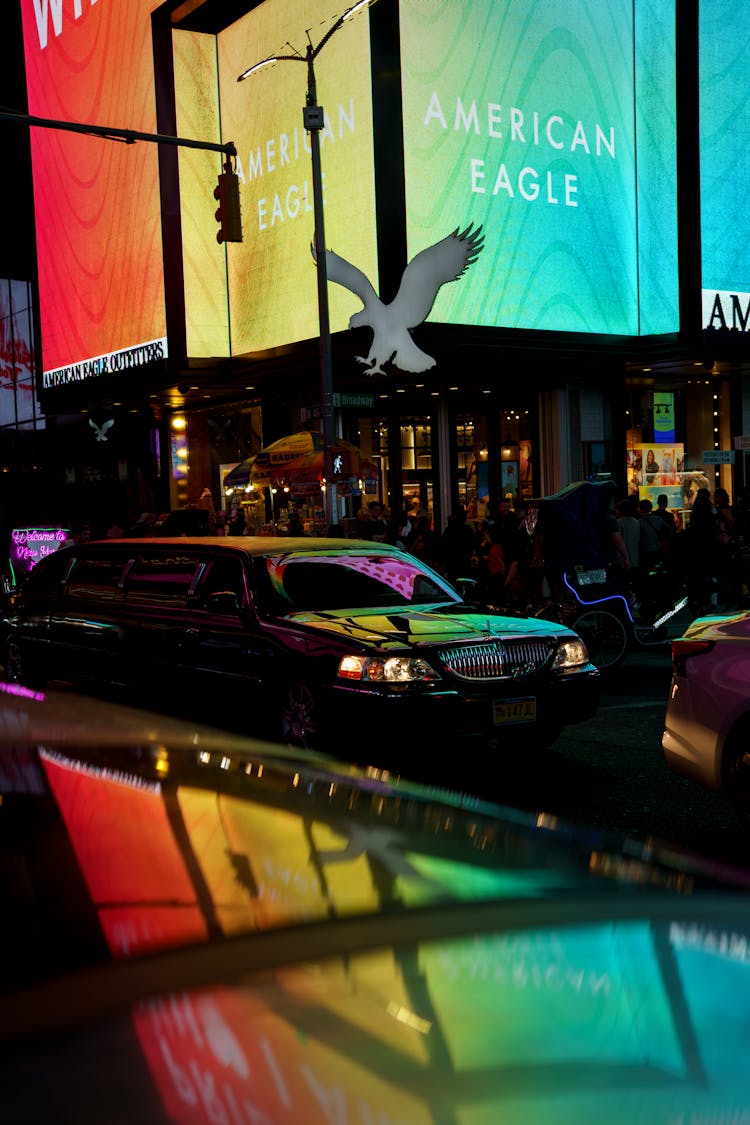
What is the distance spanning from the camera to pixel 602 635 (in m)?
13.2

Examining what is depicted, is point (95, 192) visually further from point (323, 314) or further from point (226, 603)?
point (226, 603)

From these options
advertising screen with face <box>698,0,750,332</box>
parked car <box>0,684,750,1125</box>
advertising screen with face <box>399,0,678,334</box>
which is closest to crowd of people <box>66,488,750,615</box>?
advertising screen with face <box>399,0,678,334</box>

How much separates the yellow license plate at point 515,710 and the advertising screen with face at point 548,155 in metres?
19.7

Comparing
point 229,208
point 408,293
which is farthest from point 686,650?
point 408,293

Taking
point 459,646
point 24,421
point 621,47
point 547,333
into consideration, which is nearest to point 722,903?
point 459,646

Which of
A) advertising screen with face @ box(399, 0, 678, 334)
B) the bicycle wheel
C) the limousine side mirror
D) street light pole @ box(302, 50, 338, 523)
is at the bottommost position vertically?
the bicycle wheel

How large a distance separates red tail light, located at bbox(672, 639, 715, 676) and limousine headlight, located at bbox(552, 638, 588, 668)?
6.19 feet

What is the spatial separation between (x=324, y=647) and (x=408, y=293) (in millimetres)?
19194

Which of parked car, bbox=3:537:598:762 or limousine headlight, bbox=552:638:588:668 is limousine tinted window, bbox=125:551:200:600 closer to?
parked car, bbox=3:537:598:762

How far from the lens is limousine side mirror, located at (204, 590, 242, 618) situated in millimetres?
8742

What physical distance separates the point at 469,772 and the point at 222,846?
642 cm

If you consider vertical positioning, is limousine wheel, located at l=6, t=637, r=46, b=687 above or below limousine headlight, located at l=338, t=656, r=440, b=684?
below

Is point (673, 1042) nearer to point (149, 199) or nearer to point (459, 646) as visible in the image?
point (459, 646)

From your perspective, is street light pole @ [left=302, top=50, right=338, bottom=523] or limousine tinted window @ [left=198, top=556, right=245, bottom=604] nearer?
limousine tinted window @ [left=198, top=556, right=245, bottom=604]
